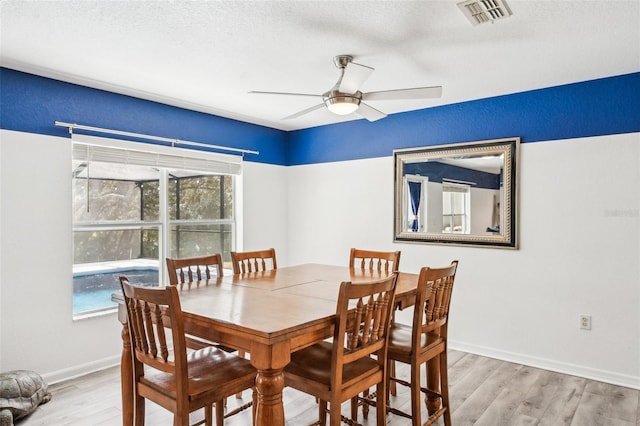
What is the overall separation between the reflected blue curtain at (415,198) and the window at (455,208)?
0.80ft

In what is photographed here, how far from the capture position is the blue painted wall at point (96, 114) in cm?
287

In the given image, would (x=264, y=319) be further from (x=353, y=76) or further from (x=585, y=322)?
(x=585, y=322)

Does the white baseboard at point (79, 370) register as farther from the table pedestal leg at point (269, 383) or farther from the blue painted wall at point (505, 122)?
the blue painted wall at point (505, 122)

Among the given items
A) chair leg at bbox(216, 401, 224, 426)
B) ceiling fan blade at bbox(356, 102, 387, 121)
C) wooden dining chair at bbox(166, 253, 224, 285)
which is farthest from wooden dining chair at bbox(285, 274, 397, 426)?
ceiling fan blade at bbox(356, 102, 387, 121)

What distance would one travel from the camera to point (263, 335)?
1.56 meters

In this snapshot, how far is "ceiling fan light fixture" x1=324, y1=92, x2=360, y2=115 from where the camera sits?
2.50 m

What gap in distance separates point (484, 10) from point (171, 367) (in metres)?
2.17

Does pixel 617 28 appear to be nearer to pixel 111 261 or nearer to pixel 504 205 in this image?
pixel 504 205

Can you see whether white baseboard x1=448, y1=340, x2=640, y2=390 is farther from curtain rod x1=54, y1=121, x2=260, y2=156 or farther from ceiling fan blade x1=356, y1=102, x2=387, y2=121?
curtain rod x1=54, y1=121, x2=260, y2=156

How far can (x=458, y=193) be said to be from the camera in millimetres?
3779

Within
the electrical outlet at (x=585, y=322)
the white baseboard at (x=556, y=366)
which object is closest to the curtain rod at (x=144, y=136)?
the white baseboard at (x=556, y=366)

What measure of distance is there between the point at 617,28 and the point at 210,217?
11.8ft

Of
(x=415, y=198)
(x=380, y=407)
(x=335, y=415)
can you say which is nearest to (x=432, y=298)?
(x=380, y=407)

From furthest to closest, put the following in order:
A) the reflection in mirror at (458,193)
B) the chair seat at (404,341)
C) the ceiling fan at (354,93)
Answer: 1. the reflection in mirror at (458,193)
2. the ceiling fan at (354,93)
3. the chair seat at (404,341)
